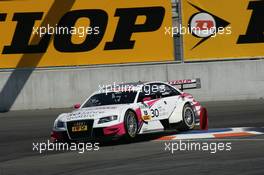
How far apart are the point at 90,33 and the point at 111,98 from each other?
12286mm

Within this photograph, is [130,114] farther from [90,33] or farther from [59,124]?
[90,33]

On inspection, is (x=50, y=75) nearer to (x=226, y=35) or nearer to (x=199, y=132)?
(x=226, y=35)

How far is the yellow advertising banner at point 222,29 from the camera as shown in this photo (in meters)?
28.7

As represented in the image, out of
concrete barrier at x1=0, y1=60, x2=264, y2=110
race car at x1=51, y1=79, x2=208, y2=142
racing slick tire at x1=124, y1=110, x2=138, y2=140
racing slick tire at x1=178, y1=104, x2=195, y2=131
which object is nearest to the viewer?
race car at x1=51, y1=79, x2=208, y2=142

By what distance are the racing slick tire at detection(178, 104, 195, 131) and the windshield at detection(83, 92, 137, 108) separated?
1.46m

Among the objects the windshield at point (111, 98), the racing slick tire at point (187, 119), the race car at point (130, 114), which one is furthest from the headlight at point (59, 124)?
the racing slick tire at point (187, 119)

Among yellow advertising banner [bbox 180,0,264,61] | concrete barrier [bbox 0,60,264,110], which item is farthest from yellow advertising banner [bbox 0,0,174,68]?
yellow advertising banner [bbox 180,0,264,61]

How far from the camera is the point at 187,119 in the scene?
18266 millimetres

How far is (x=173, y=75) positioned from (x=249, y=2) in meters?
4.03

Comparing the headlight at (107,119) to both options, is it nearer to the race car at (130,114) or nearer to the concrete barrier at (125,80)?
the race car at (130,114)

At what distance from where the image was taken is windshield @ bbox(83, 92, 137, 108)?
17156mm

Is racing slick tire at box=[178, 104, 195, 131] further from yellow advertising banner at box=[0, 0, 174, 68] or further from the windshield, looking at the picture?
yellow advertising banner at box=[0, 0, 174, 68]

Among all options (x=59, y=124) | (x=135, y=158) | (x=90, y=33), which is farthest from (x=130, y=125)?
(x=90, y=33)

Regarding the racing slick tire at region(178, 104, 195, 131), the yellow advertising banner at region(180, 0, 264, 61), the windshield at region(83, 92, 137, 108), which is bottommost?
the racing slick tire at region(178, 104, 195, 131)
